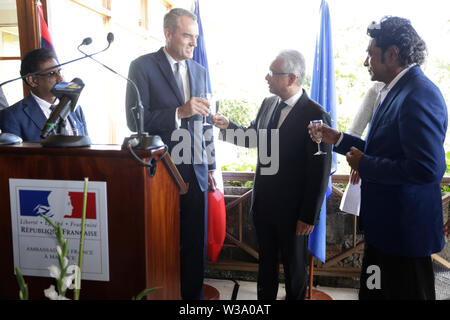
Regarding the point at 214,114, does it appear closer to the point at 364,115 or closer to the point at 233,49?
the point at 364,115

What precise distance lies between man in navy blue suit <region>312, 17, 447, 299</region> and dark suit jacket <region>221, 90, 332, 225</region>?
38cm

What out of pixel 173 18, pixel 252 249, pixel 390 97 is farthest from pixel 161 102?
pixel 252 249

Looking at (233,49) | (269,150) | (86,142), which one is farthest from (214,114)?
(233,49)

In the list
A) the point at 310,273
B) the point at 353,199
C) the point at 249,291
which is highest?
the point at 353,199

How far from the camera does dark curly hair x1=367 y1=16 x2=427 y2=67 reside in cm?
136

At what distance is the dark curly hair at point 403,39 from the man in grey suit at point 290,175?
54cm

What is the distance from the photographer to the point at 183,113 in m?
1.85

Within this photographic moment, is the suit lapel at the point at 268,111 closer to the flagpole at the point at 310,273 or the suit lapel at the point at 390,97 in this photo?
the suit lapel at the point at 390,97

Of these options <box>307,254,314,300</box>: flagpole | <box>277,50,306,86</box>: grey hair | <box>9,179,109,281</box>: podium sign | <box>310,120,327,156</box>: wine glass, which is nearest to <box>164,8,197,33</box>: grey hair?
<box>277,50,306,86</box>: grey hair

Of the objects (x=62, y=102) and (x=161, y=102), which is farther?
(x=161, y=102)

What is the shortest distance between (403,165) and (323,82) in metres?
1.42

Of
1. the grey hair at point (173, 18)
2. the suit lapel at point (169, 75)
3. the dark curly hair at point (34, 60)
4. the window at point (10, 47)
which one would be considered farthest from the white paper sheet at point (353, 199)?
the window at point (10, 47)

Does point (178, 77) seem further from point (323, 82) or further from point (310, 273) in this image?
point (310, 273)
